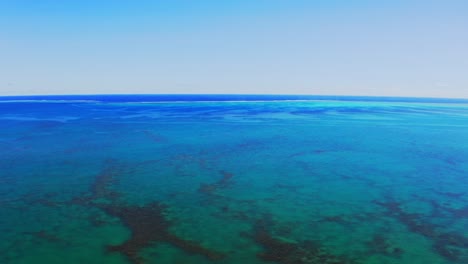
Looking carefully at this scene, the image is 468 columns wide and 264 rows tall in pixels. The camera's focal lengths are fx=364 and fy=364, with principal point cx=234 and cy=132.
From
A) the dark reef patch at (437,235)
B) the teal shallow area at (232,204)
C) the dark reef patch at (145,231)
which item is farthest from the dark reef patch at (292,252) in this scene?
the dark reef patch at (437,235)

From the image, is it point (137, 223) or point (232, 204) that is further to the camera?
point (232, 204)

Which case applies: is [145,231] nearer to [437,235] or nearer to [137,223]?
[137,223]

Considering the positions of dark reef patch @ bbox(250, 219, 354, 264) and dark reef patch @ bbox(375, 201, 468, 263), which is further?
dark reef patch @ bbox(375, 201, 468, 263)

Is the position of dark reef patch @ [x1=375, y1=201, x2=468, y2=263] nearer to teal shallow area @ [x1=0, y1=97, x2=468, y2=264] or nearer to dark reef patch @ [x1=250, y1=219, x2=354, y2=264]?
teal shallow area @ [x1=0, y1=97, x2=468, y2=264]

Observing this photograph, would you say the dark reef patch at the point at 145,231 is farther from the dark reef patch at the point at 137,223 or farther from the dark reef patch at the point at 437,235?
the dark reef patch at the point at 437,235

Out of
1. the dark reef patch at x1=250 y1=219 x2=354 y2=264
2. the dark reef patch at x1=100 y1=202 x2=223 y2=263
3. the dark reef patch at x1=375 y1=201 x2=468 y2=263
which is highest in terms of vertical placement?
the dark reef patch at x1=375 y1=201 x2=468 y2=263

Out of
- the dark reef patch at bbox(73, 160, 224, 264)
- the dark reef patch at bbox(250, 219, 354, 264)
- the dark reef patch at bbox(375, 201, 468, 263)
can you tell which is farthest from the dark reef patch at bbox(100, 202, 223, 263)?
the dark reef patch at bbox(375, 201, 468, 263)

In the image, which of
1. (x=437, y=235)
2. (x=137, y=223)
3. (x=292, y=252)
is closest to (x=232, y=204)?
(x=137, y=223)

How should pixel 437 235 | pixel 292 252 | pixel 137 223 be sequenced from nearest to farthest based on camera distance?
pixel 292 252, pixel 437 235, pixel 137 223

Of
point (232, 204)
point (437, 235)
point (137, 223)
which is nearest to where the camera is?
point (437, 235)

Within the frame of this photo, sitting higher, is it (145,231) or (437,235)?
(437,235)
